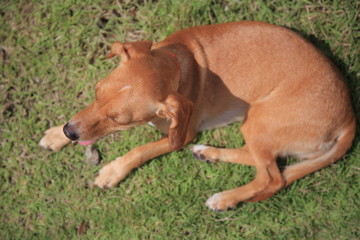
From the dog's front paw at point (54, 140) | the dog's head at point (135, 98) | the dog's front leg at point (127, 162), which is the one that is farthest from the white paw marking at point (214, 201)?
the dog's front paw at point (54, 140)

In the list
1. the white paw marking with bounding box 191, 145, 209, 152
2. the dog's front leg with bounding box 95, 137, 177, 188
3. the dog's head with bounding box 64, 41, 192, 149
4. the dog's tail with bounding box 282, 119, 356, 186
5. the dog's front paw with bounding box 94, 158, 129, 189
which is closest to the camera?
the dog's head with bounding box 64, 41, 192, 149

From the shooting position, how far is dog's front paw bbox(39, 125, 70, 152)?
454cm

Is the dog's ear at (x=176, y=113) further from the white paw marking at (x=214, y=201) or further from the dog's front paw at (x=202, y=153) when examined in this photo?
the white paw marking at (x=214, y=201)

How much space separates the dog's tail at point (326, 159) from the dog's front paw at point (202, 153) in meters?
0.97

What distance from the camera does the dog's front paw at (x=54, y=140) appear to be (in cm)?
454

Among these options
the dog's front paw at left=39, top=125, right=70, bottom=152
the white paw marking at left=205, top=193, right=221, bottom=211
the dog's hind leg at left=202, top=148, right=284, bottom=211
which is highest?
the dog's front paw at left=39, top=125, right=70, bottom=152

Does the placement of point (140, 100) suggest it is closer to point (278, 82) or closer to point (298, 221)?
point (278, 82)

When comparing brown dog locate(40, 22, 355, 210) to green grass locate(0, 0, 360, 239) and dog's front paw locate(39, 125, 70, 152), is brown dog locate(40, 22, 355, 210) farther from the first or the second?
dog's front paw locate(39, 125, 70, 152)

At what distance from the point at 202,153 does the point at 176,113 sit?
145 centimetres

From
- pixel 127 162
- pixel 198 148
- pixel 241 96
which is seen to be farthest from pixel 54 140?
pixel 241 96

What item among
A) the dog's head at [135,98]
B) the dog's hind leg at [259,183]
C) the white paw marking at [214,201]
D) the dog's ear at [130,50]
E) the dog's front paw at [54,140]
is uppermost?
the dog's ear at [130,50]

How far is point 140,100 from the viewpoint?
307cm

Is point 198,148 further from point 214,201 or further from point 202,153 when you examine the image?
point 214,201

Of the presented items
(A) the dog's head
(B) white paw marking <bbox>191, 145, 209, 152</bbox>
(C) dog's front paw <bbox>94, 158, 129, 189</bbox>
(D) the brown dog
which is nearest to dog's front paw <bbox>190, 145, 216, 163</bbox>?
(B) white paw marking <bbox>191, 145, 209, 152</bbox>
